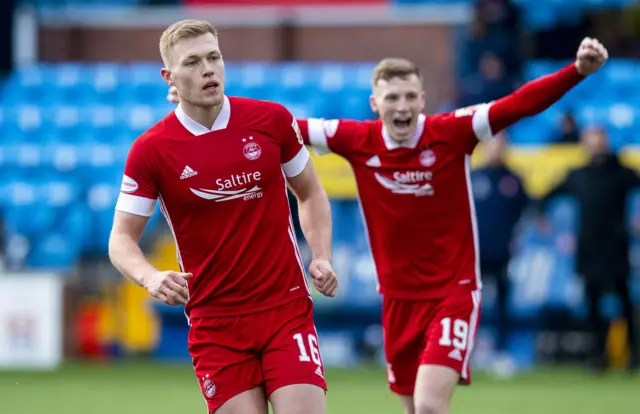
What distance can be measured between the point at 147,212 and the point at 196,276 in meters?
0.34

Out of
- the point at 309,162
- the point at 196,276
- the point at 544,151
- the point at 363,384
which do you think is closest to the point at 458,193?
the point at 309,162

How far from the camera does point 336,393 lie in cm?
1069

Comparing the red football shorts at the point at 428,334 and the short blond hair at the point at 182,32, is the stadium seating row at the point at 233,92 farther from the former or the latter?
the short blond hair at the point at 182,32

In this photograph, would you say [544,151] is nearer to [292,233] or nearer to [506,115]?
[506,115]

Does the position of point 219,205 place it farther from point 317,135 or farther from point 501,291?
point 501,291

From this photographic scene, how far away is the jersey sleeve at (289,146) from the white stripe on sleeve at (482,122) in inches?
53.3

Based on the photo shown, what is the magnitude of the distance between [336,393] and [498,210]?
2.53 metres

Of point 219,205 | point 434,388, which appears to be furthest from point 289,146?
point 434,388

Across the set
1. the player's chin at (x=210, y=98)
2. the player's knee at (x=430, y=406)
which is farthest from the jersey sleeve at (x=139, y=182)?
the player's knee at (x=430, y=406)

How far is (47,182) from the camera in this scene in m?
15.2

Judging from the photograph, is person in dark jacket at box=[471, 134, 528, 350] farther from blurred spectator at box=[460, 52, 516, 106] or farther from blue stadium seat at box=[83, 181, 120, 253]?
blue stadium seat at box=[83, 181, 120, 253]

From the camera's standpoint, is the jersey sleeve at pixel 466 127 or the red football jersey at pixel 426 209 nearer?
the jersey sleeve at pixel 466 127

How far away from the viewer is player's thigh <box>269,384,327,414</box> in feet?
17.5

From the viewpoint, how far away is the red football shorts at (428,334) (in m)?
6.71
